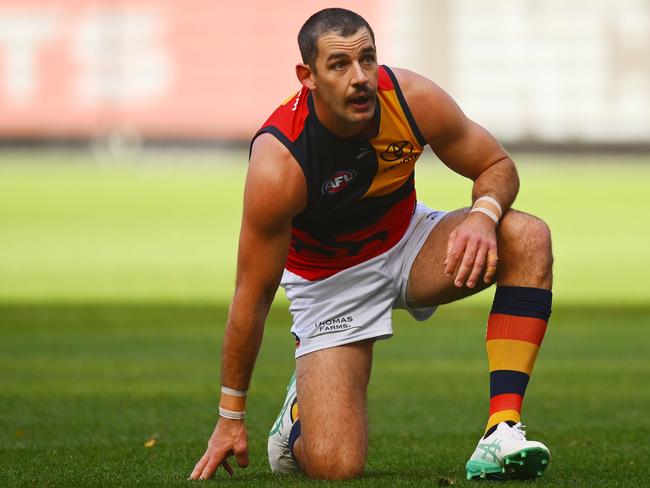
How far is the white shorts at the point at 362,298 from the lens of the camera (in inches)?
212

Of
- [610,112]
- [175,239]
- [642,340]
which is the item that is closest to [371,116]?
[642,340]

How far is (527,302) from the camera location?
488 centimetres

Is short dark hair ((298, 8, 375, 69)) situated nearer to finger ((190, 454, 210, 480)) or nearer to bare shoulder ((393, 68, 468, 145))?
bare shoulder ((393, 68, 468, 145))

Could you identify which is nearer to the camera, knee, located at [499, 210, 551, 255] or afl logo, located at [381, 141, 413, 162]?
knee, located at [499, 210, 551, 255]

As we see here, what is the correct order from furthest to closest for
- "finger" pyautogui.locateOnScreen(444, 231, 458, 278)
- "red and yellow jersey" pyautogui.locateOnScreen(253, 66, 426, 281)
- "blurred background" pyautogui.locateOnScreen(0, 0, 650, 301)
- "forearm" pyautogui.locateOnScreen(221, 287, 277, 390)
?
1. "blurred background" pyautogui.locateOnScreen(0, 0, 650, 301)
2. "red and yellow jersey" pyautogui.locateOnScreen(253, 66, 426, 281)
3. "forearm" pyautogui.locateOnScreen(221, 287, 277, 390)
4. "finger" pyautogui.locateOnScreen(444, 231, 458, 278)

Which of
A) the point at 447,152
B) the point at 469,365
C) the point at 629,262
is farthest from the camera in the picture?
the point at 629,262

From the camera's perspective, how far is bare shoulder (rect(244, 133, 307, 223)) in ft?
15.7

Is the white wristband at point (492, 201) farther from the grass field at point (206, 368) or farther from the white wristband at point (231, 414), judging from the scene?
the white wristband at point (231, 414)

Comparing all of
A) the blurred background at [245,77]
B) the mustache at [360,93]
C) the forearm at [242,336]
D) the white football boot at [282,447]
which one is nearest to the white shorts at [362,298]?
the white football boot at [282,447]

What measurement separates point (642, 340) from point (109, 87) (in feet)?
101

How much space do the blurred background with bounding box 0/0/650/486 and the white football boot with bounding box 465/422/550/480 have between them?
7.0 inches

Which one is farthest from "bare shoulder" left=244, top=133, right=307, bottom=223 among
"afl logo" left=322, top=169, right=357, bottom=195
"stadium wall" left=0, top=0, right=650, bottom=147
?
"stadium wall" left=0, top=0, right=650, bottom=147

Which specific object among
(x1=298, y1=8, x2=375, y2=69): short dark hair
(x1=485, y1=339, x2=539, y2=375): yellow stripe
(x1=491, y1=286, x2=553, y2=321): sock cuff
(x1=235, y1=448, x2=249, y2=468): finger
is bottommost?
(x1=235, y1=448, x2=249, y2=468): finger

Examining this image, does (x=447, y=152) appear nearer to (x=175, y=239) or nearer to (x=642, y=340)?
(x=642, y=340)
